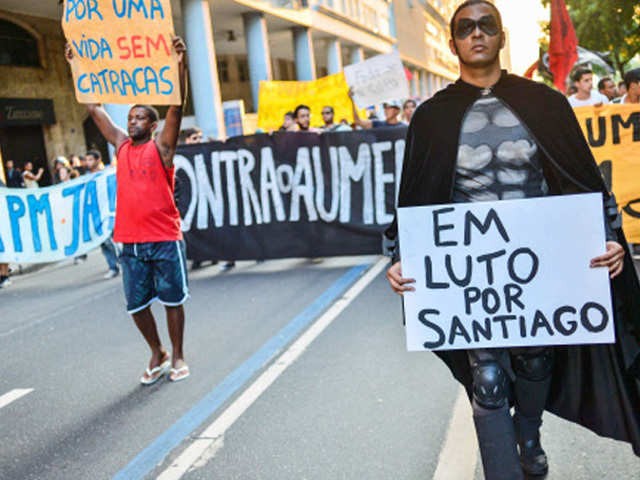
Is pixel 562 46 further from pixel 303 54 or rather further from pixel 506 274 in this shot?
pixel 303 54

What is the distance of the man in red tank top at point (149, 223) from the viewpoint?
4.90 m

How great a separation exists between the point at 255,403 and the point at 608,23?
28.0m

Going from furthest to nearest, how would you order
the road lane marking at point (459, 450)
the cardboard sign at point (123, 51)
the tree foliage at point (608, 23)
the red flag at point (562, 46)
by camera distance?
the tree foliage at point (608, 23) → the red flag at point (562, 46) → the cardboard sign at point (123, 51) → the road lane marking at point (459, 450)

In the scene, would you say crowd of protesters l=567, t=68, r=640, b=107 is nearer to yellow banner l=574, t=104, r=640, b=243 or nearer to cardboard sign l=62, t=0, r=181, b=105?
yellow banner l=574, t=104, r=640, b=243

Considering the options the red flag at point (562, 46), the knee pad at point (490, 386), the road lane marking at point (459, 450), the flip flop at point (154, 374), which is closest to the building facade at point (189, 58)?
the red flag at point (562, 46)

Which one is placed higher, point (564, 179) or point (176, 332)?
point (564, 179)

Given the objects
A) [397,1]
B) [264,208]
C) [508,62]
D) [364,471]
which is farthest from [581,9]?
[508,62]

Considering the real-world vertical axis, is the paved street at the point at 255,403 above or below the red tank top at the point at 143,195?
below

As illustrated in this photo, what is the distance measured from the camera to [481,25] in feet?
8.91

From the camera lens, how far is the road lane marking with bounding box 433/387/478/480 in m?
3.25

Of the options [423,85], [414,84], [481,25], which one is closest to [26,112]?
[481,25]

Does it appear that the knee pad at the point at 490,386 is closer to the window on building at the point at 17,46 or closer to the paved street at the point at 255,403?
the paved street at the point at 255,403

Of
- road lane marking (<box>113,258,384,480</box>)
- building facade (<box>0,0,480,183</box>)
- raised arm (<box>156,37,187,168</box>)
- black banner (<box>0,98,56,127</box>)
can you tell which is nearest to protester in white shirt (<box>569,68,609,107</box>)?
road lane marking (<box>113,258,384,480</box>)

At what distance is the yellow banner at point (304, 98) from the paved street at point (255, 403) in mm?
9584
